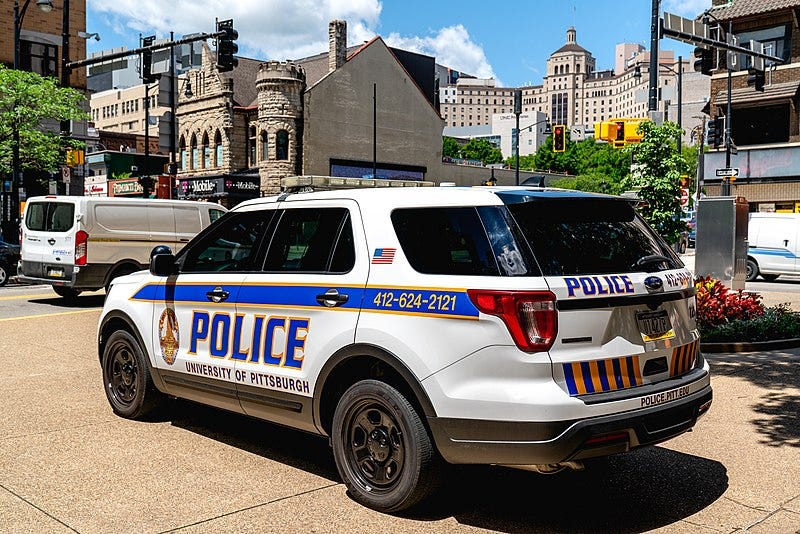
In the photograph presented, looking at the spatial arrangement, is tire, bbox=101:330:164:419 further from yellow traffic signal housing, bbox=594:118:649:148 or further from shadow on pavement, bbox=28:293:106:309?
yellow traffic signal housing, bbox=594:118:649:148

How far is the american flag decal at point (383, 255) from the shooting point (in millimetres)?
4668

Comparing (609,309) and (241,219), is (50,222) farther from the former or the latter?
(609,309)

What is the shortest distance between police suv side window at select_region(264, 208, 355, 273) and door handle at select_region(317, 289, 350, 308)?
157mm

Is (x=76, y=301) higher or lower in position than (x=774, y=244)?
lower

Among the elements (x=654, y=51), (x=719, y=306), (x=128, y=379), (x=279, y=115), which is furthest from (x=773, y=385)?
(x=279, y=115)

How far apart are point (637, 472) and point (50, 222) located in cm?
1358

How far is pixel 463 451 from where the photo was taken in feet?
14.0

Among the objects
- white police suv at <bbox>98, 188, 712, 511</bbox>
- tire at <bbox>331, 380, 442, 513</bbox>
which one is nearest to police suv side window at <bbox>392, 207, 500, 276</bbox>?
white police suv at <bbox>98, 188, 712, 511</bbox>

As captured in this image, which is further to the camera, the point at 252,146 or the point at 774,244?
the point at 252,146

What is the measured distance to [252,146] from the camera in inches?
2090

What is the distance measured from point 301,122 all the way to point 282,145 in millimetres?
1893

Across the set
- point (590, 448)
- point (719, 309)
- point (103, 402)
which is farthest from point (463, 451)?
point (719, 309)

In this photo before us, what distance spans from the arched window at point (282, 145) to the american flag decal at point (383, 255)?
46391 millimetres

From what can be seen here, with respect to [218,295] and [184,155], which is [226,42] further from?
[184,155]
